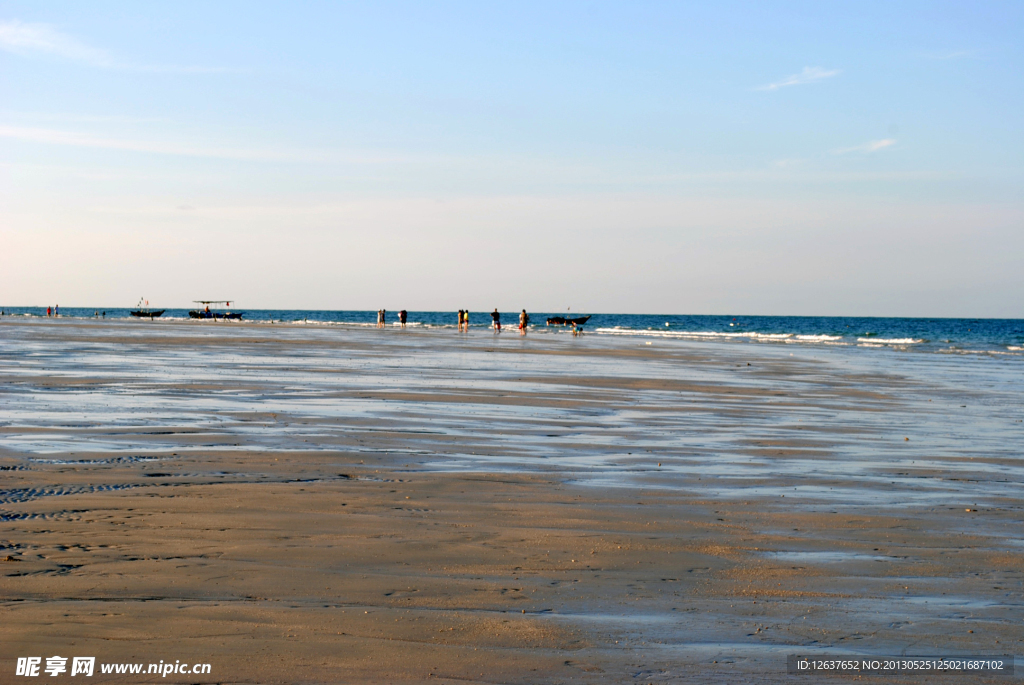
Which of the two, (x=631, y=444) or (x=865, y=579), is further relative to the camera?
(x=631, y=444)

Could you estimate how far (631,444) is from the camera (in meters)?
13.9

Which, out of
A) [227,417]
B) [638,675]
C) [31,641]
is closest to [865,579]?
[638,675]

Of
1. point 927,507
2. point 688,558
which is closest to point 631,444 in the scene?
point 927,507

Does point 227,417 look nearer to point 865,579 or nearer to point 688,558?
point 688,558

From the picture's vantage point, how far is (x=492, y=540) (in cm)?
762

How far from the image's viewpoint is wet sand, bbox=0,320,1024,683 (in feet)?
17.0

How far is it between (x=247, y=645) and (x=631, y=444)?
9.47 meters

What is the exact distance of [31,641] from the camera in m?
4.96

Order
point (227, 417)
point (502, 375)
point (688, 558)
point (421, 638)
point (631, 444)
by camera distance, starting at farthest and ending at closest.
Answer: point (502, 375) → point (227, 417) → point (631, 444) → point (688, 558) → point (421, 638)

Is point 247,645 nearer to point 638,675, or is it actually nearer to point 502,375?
point 638,675

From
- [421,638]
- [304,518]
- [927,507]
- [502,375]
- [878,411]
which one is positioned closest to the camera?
[421,638]

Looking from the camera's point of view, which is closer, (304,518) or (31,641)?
A: (31,641)

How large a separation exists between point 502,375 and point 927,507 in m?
18.4

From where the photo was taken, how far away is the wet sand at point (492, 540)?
204 inches
